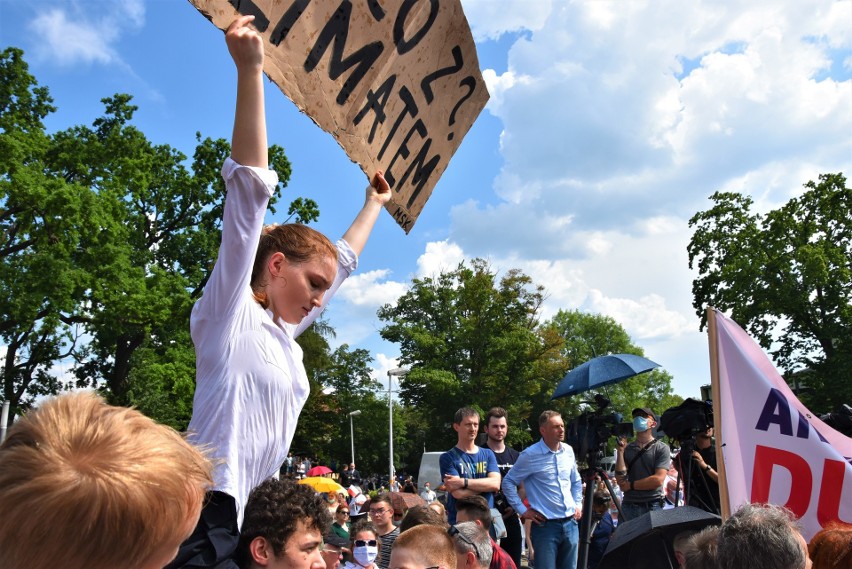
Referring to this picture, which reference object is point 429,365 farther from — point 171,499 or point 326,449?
point 171,499

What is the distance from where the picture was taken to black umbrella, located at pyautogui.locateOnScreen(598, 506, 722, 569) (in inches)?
132

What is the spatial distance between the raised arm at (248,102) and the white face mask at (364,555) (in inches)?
173

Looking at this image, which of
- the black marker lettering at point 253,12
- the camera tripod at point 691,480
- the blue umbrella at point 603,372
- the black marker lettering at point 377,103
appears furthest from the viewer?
the blue umbrella at point 603,372

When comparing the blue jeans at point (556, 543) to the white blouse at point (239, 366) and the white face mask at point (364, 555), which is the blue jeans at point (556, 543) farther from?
the white blouse at point (239, 366)

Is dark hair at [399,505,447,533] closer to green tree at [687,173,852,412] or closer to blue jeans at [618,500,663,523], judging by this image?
blue jeans at [618,500,663,523]

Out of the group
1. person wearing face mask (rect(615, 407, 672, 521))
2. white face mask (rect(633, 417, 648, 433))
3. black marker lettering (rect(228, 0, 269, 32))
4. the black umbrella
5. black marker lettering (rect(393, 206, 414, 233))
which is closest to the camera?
black marker lettering (rect(228, 0, 269, 32))

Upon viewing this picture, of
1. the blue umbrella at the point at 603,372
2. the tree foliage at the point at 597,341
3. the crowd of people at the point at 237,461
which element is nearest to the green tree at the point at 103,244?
the blue umbrella at the point at 603,372

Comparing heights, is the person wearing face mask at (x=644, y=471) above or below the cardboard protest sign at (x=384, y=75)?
below

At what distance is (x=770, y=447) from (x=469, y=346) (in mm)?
36109

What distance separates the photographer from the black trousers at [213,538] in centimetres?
165

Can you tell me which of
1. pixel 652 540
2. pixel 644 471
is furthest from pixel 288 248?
pixel 644 471

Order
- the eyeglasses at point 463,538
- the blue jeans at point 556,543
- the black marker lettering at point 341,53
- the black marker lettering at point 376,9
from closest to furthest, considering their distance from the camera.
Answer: the black marker lettering at point 341,53
the black marker lettering at point 376,9
the eyeglasses at point 463,538
the blue jeans at point 556,543

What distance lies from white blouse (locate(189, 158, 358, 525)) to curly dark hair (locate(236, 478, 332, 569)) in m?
0.63

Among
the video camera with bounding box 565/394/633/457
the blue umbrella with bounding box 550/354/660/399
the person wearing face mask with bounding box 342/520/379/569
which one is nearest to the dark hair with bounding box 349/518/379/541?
the person wearing face mask with bounding box 342/520/379/569
